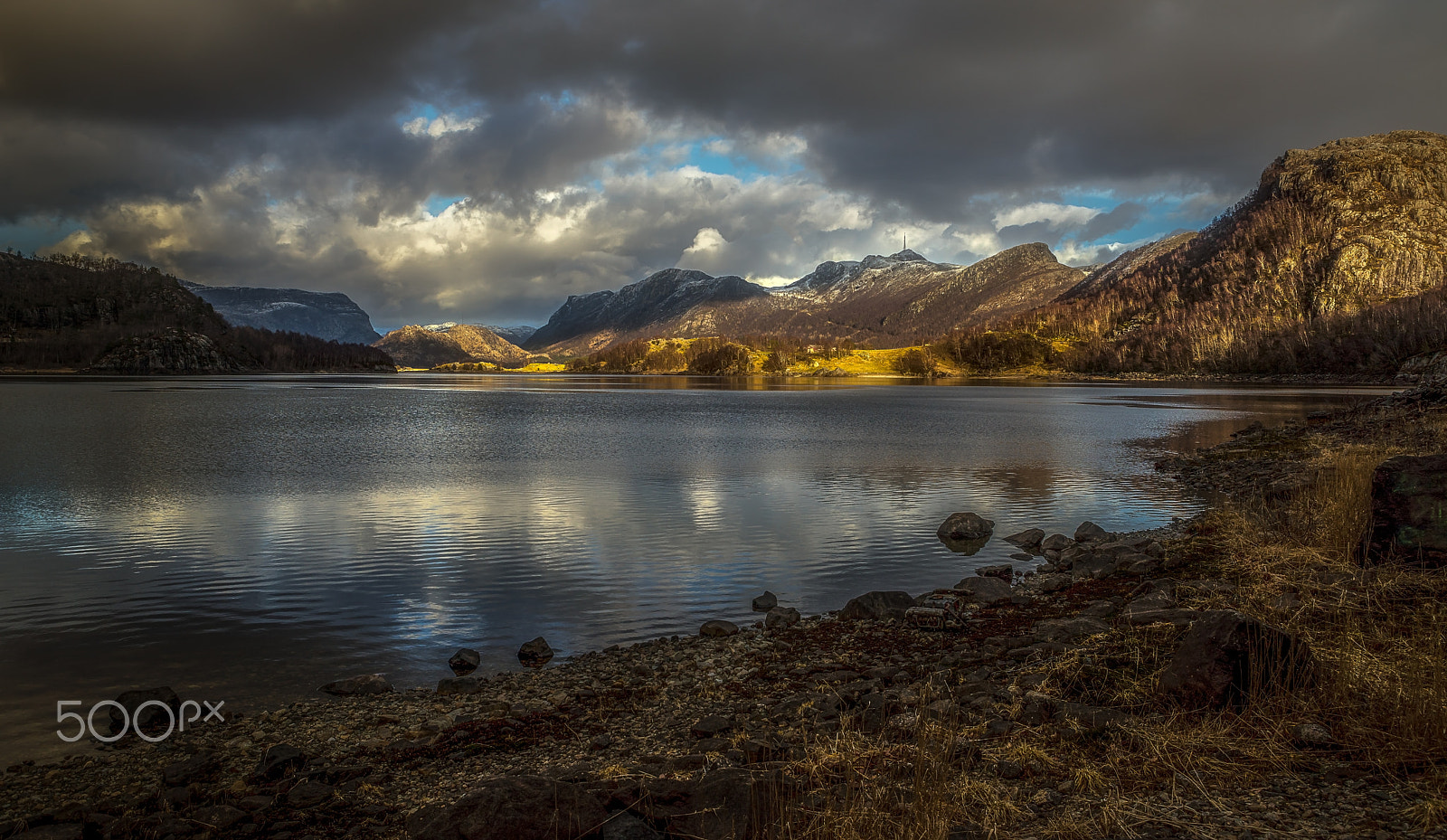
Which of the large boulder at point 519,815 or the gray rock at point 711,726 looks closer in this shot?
the large boulder at point 519,815

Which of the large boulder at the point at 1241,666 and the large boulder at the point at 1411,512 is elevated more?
the large boulder at the point at 1411,512

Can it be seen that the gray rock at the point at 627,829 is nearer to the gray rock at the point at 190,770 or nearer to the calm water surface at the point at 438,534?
the gray rock at the point at 190,770

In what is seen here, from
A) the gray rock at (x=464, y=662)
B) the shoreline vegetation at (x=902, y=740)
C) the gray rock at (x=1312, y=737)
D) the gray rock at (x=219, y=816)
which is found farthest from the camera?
the gray rock at (x=464, y=662)

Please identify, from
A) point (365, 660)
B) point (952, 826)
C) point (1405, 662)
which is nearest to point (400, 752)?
point (365, 660)

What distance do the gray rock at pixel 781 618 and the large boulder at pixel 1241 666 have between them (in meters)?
7.93

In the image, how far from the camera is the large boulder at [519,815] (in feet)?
20.2

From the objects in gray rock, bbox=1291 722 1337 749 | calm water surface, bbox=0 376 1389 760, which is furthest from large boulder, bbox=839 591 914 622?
gray rock, bbox=1291 722 1337 749

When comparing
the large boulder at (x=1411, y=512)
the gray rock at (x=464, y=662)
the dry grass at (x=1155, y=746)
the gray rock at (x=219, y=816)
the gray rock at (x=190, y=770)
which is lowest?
the gray rock at (x=464, y=662)

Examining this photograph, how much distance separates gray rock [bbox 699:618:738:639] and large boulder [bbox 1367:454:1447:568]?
36.5 feet

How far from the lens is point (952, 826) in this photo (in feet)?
18.8

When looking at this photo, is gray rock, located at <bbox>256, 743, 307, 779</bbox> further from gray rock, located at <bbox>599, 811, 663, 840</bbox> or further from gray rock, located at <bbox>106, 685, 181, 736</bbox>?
gray rock, located at <bbox>599, 811, 663, 840</bbox>

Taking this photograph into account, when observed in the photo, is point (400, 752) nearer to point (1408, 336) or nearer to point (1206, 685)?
point (1206, 685)

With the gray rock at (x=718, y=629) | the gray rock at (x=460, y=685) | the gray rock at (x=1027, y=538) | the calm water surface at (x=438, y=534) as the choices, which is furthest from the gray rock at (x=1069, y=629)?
the gray rock at (x=1027, y=538)

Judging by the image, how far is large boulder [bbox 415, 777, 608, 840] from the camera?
6172mm
